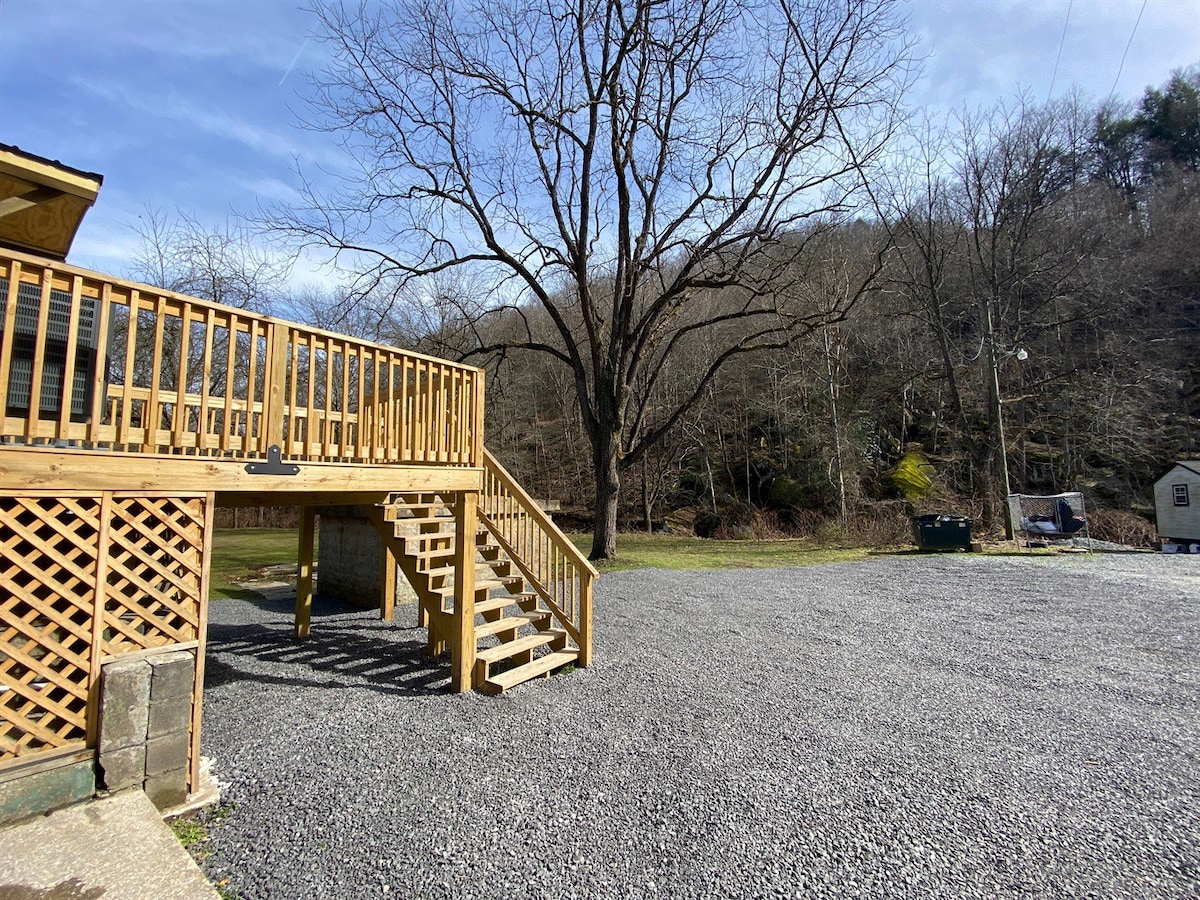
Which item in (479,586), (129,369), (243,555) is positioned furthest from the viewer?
Result: (243,555)

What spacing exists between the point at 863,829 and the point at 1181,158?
125 ft

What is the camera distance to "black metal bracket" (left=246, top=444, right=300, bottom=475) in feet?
11.5

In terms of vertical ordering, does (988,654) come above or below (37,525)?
below

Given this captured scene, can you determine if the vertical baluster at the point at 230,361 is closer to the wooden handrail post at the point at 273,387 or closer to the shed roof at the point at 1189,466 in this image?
the wooden handrail post at the point at 273,387

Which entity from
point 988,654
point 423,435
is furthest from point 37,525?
point 988,654

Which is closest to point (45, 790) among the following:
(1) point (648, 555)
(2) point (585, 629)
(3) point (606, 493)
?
(2) point (585, 629)

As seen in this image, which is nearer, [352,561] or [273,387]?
[273,387]

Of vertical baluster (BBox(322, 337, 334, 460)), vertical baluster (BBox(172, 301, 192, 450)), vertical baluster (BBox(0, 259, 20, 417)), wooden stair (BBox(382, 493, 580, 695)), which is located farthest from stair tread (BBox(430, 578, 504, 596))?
vertical baluster (BBox(0, 259, 20, 417))

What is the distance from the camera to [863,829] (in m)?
2.77

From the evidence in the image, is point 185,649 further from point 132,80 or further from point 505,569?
point 132,80

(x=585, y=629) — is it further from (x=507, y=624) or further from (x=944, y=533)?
(x=944, y=533)

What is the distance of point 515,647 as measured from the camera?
516cm

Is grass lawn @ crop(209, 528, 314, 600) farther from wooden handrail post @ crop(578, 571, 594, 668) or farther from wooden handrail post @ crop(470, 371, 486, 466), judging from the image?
wooden handrail post @ crop(578, 571, 594, 668)

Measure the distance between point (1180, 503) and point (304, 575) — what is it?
2088 cm
